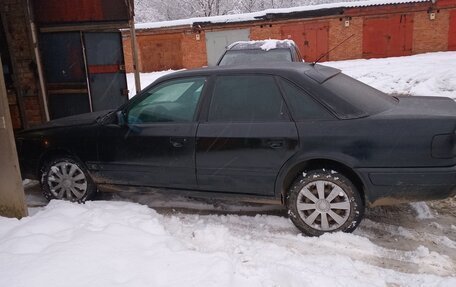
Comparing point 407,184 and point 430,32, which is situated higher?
point 430,32

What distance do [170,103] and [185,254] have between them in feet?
5.56

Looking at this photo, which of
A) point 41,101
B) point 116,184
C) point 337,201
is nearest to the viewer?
point 337,201

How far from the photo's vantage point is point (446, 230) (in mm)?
3785

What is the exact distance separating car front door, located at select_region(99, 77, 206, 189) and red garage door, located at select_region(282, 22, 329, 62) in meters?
18.6

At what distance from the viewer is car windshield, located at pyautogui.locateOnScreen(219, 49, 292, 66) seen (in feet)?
25.7

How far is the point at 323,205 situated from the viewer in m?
3.62

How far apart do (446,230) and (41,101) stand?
6.41 meters

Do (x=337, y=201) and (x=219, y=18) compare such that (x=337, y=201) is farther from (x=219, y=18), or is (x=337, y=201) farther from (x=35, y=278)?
(x=219, y=18)

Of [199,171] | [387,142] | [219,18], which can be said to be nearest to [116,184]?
[199,171]

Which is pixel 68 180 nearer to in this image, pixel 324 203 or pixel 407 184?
pixel 324 203

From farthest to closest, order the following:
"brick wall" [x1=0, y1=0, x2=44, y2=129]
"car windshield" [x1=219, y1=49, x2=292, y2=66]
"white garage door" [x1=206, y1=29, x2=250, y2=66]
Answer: "white garage door" [x1=206, y1=29, x2=250, y2=66] → "car windshield" [x1=219, y1=49, x2=292, y2=66] → "brick wall" [x1=0, y1=0, x2=44, y2=129]

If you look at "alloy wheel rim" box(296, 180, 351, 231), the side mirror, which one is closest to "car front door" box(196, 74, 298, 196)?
"alloy wheel rim" box(296, 180, 351, 231)

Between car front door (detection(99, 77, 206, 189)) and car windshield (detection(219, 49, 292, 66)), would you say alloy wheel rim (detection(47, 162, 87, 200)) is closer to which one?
car front door (detection(99, 77, 206, 189))

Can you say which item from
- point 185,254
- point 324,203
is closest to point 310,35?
point 324,203
